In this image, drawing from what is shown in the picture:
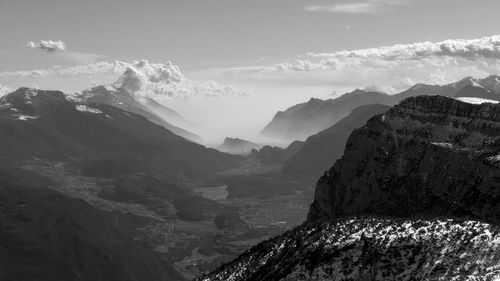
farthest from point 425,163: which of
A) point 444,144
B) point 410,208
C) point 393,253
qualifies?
point 393,253

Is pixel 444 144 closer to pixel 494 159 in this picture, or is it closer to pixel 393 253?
pixel 494 159

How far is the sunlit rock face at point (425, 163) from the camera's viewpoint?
513 ft

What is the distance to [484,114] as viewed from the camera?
177875mm

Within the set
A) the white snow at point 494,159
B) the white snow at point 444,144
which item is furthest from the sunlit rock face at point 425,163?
the white snow at point 444,144

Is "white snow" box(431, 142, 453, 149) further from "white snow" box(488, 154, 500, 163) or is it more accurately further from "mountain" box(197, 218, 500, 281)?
"mountain" box(197, 218, 500, 281)

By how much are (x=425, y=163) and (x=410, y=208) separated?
13.6 m

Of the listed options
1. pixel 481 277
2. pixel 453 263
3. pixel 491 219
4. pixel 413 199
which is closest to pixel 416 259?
pixel 453 263

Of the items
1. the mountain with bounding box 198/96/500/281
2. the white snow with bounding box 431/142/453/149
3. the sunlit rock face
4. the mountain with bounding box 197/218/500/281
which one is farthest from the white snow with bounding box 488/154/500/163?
the mountain with bounding box 197/218/500/281

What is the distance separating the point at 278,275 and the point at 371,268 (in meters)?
26.2

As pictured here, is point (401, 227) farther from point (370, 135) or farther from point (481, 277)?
point (370, 135)

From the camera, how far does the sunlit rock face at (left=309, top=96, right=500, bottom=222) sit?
15650 centimetres

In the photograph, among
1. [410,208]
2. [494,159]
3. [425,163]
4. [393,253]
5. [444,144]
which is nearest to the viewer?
[393,253]

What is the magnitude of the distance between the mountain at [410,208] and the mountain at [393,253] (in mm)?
226

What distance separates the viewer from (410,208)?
168375mm
